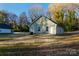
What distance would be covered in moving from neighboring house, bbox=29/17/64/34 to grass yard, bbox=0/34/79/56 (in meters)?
0.08

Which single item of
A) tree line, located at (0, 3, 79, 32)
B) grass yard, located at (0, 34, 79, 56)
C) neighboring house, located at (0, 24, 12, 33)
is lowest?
grass yard, located at (0, 34, 79, 56)

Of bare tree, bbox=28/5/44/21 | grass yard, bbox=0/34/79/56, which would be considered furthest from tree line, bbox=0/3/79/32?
grass yard, bbox=0/34/79/56

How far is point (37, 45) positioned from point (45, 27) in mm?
258

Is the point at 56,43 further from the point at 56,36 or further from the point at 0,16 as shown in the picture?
the point at 0,16

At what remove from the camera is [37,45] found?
11867 millimetres

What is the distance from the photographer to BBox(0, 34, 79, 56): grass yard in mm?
11836

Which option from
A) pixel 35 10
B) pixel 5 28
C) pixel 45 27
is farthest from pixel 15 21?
pixel 45 27

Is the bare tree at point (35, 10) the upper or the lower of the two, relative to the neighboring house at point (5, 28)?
upper

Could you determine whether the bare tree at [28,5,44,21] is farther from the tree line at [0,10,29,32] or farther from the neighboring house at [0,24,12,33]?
the neighboring house at [0,24,12,33]

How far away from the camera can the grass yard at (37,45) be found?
1184cm

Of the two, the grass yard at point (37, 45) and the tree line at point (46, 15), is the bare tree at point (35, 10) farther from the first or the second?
the grass yard at point (37, 45)

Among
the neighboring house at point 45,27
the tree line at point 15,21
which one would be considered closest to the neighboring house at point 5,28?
the tree line at point 15,21

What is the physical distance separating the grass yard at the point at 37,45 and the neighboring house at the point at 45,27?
0.27 ft

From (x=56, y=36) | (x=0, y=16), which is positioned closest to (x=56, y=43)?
(x=56, y=36)
